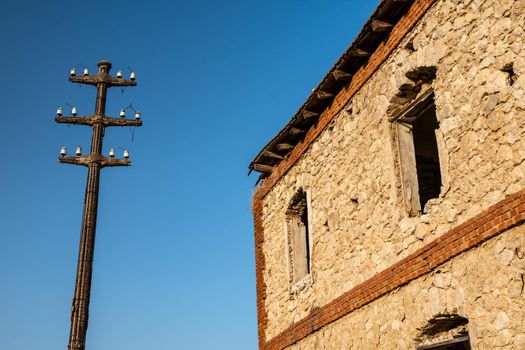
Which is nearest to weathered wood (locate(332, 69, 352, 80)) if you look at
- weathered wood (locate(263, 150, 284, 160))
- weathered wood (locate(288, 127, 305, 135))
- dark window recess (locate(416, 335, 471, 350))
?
weathered wood (locate(288, 127, 305, 135))

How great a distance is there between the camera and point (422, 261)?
748 centimetres

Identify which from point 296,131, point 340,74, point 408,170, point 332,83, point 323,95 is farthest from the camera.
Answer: point 296,131

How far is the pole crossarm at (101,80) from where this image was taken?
16984 mm

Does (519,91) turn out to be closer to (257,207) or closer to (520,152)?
(520,152)

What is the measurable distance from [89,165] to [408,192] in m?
10.2

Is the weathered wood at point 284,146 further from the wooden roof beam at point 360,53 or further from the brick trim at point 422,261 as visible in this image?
the brick trim at point 422,261

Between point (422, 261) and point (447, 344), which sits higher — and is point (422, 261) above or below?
above

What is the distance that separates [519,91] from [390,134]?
2.34 m

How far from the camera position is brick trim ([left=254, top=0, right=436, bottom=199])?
27.1 feet

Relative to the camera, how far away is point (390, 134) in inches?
338

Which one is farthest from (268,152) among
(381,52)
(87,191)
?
(87,191)

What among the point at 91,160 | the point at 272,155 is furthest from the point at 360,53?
the point at 91,160

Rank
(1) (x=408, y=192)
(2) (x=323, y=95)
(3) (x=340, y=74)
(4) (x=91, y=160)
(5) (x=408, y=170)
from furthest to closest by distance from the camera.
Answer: (4) (x=91, y=160) → (2) (x=323, y=95) → (3) (x=340, y=74) → (5) (x=408, y=170) → (1) (x=408, y=192)

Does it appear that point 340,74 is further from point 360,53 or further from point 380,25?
point 380,25
